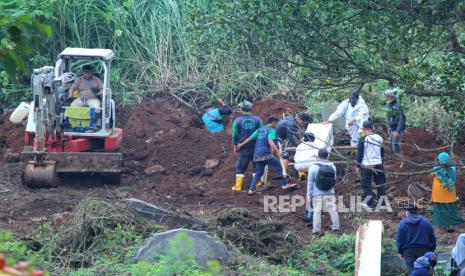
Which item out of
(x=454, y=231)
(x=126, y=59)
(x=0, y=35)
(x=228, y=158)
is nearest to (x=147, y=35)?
(x=126, y=59)

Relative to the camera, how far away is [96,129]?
19609 mm

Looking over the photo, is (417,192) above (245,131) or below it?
below

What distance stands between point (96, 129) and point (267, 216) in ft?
13.2

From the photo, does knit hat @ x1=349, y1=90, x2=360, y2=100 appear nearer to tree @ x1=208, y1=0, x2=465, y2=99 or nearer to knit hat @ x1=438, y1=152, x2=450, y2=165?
knit hat @ x1=438, y1=152, x2=450, y2=165

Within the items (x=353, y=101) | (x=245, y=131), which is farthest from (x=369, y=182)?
(x=245, y=131)

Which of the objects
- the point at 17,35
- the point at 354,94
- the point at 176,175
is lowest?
the point at 176,175

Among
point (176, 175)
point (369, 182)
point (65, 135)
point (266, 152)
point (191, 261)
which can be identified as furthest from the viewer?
point (176, 175)

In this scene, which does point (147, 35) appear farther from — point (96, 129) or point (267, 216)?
point (267, 216)

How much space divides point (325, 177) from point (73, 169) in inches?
205

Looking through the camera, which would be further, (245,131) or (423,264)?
(245,131)

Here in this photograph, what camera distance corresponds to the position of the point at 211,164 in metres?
21.4

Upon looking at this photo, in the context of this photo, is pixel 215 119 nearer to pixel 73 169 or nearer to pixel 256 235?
pixel 73 169

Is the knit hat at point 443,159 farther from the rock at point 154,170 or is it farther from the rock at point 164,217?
the rock at point 154,170

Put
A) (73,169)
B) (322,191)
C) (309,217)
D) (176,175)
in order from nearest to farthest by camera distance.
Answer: (322,191)
(309,217)
(73,169)
(176,175)
